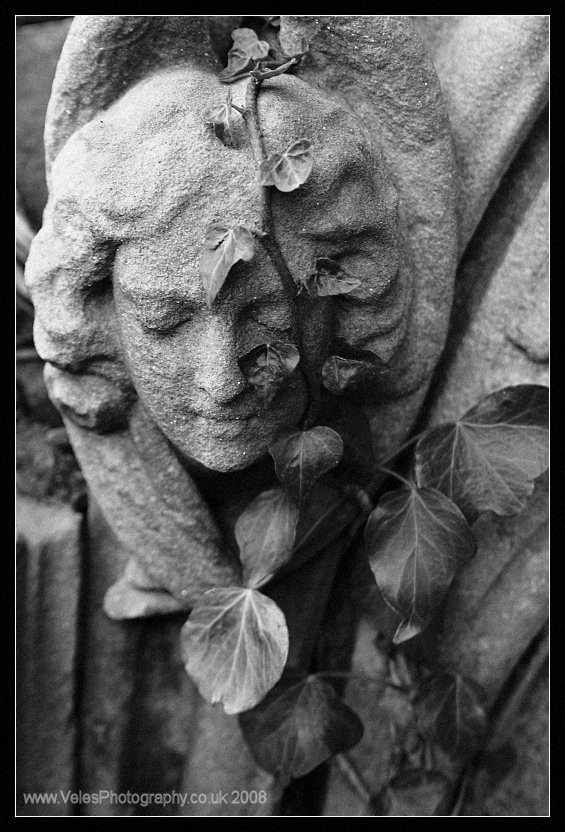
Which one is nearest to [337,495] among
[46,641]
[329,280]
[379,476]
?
[379,476]

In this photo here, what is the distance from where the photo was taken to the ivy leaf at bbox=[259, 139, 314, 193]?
557mm

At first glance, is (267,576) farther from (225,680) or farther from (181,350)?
(181,350)

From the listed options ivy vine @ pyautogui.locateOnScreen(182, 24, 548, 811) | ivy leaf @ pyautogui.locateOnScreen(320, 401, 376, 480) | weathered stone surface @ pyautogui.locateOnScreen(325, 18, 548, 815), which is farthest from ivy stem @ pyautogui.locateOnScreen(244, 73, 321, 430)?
weathered stone surface @ pyautogui.locateOnScreen(325, 18, 548, 815)

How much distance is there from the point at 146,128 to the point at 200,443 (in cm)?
26

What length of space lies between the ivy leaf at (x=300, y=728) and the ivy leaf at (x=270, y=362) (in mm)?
369

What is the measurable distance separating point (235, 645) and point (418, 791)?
1.23 feet

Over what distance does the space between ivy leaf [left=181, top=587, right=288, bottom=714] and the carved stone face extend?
13cm

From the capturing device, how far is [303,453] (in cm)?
64

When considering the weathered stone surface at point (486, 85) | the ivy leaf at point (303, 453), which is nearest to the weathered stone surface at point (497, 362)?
the weathered stone surface at point (486, 85)

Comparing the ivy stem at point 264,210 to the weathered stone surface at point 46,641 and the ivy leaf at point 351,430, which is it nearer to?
the ivy leaf at point 351,430

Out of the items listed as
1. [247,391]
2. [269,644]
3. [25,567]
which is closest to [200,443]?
[247,391]

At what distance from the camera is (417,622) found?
2.29 feet

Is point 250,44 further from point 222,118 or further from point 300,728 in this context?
point 300,728

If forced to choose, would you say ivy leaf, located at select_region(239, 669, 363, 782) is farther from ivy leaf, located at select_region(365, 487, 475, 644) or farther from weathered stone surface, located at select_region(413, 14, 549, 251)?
weathered stone surface, located at select_region(413, 14, 549, 251)
